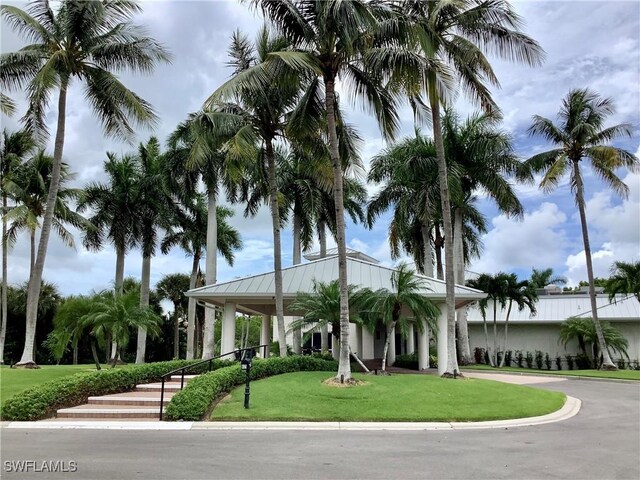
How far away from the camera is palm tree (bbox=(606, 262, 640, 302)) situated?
29672 mm

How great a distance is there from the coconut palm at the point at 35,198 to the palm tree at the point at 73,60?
6.17 m

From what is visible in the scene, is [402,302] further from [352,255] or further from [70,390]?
[352,255]

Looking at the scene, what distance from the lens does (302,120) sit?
17.7 meters

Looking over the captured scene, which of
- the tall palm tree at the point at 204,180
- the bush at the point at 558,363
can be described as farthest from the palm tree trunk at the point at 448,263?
the bush at the point at 558,363

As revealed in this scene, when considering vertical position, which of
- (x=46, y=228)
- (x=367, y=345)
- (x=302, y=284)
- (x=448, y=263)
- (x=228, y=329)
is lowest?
(x=367, y=345)

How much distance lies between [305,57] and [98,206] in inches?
980

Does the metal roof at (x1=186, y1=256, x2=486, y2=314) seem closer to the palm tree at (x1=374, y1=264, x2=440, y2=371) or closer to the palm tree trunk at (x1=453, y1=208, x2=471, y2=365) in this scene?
the palm tree at (x1=374, y1=264, x2=440, y2=371)

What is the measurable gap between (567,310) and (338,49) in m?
28.8

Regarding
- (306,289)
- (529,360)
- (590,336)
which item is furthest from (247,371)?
(529,360)

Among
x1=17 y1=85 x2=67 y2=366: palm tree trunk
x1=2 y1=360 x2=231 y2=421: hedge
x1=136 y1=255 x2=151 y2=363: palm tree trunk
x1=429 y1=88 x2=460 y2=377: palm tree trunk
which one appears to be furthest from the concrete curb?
x1=136 y1=255 x2=151 y2=363: palm tree trunk

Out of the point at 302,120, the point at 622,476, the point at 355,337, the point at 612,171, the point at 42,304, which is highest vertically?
the point at 612,171

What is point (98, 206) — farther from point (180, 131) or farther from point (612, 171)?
point (612, 171)

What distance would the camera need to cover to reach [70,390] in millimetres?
12523

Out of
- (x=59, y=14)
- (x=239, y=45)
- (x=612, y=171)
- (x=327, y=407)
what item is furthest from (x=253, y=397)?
(x=612, y=171)
